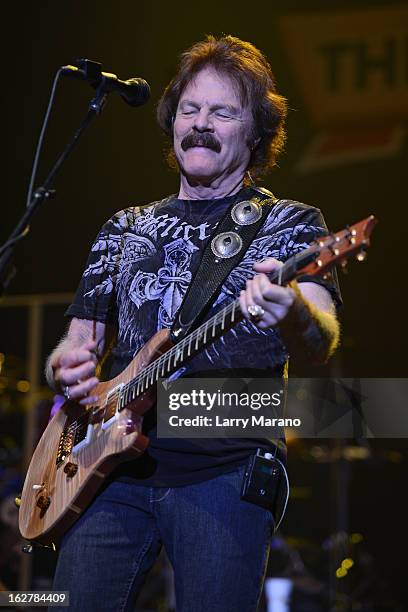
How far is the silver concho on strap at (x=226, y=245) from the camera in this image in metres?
2.47

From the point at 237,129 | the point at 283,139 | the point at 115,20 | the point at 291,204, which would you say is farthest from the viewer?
the point at 115,20

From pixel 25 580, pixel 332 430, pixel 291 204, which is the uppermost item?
pixel 291 204

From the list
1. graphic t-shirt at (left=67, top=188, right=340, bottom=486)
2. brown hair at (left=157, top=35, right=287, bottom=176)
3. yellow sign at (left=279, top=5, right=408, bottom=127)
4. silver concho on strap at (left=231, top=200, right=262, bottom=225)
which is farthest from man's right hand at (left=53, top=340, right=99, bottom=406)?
yellow sign at (left=279, top=5, right=408, bottom=127)

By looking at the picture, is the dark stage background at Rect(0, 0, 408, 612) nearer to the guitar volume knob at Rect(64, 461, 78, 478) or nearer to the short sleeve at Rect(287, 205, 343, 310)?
the short sleeve at Rect(287, 205, 343, 310)

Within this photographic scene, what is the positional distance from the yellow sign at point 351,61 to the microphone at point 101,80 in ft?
9.68

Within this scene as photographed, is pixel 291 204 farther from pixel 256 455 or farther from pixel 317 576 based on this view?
pixel 317 576

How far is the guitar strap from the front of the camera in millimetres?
2379

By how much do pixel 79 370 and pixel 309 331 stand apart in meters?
0.64

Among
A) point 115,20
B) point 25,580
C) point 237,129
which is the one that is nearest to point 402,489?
point 25,580

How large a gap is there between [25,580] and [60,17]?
3952 mm

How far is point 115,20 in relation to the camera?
17.9ft

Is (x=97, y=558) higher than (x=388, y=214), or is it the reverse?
(x=388, y=214)

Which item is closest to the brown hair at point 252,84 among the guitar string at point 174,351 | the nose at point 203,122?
the nose at point 203,122

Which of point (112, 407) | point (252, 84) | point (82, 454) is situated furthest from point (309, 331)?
point (252, 84)
